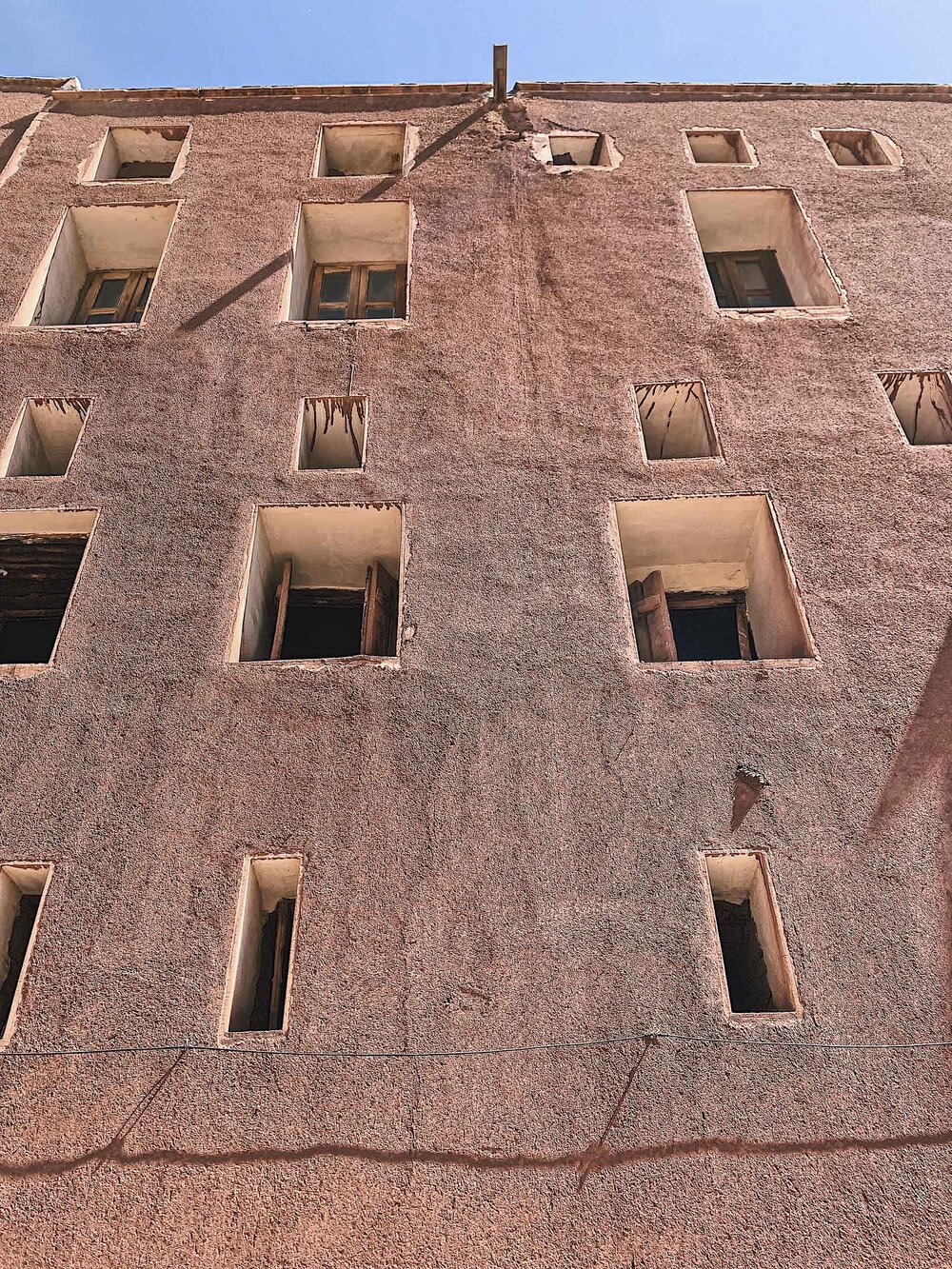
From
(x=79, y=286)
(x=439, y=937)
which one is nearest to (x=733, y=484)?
(x=439, y=937)

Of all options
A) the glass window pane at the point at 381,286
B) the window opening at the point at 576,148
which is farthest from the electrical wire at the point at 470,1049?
the window opening at the point at 576,148

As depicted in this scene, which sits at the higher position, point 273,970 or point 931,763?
point 931,763

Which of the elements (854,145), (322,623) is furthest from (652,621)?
(854,145)

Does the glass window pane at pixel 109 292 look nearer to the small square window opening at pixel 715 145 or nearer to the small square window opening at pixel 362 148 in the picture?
the small square window opening at pixel 362 148

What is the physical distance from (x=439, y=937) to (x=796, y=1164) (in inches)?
134

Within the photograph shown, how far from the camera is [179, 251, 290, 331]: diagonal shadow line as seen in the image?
12.9m

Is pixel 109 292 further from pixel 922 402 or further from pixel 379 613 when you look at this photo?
pixel 922 402

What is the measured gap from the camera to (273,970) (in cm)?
877

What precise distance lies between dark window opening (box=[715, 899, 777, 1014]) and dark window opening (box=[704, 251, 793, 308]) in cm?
1078

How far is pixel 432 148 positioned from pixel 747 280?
639 centimetres

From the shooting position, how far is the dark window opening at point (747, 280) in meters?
15.4

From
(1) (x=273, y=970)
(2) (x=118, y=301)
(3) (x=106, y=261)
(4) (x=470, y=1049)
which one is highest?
(3) (x=106, y=261)

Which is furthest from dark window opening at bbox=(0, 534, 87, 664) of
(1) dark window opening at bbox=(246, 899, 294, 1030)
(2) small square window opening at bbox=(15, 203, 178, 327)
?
(2) small square window opening at bbox=(15, 203, 178, 327)

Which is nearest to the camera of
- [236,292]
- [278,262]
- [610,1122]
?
[610,1122]
